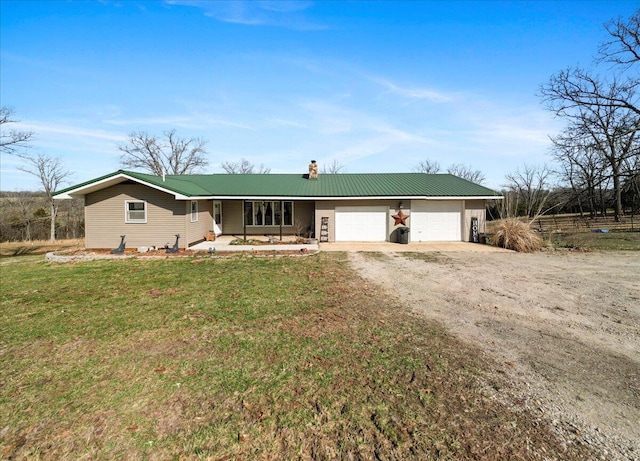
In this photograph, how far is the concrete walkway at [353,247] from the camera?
44.0 feet

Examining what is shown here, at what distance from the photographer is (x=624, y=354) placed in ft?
13.9

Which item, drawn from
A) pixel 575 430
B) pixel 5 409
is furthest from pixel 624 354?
pixel 5 409

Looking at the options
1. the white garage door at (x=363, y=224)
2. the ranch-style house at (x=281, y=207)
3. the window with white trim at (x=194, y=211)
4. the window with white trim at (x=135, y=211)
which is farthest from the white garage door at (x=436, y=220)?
the window with white trim at (x=135, y=211)

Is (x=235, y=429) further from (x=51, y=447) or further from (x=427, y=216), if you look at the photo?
(x=427, y=216)

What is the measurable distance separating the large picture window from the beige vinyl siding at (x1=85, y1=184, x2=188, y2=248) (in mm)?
4456

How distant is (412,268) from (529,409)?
23.3ft

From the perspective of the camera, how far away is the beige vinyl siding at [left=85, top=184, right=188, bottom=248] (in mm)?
13945

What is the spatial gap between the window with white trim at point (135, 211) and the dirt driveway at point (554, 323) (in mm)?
9974

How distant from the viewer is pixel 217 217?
17953 millimetres

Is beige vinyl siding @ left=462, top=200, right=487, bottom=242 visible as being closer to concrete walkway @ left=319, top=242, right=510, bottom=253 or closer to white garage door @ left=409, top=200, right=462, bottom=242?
white garage door @ left=409, top=200, right=462, bottom=242

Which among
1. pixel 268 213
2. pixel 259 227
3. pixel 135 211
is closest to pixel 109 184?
pixel 135 211

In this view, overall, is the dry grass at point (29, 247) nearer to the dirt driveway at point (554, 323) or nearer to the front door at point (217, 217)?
the front door at point (217, 217)

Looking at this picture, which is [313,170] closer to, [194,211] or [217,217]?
[217,217]

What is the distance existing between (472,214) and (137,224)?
54.9 ft
